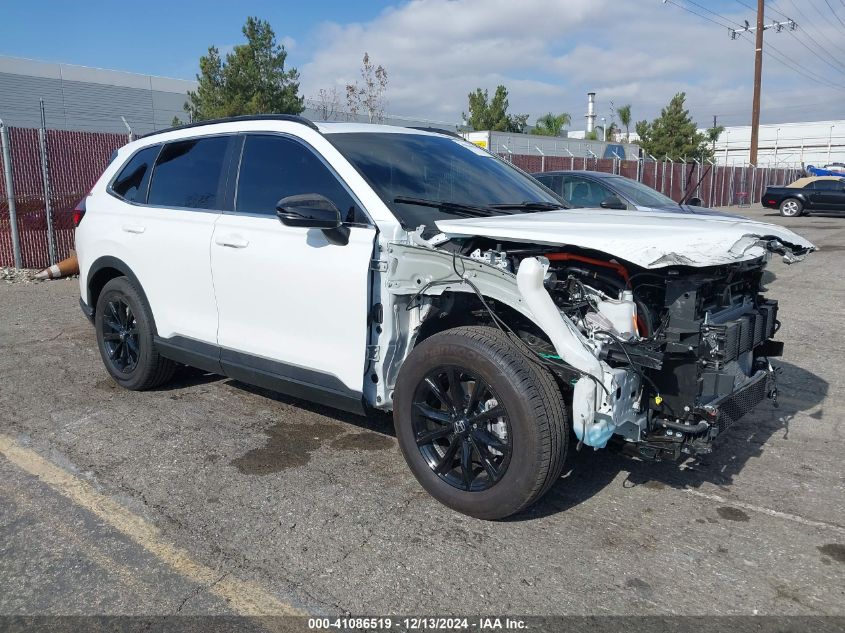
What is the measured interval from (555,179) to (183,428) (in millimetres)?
7235

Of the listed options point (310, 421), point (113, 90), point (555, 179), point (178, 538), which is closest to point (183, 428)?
point (310, 421)

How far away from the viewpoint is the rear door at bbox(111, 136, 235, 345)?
451cm

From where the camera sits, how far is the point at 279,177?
13.8 ft

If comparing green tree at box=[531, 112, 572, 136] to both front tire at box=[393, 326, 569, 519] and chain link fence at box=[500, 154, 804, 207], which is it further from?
front tire at box=[393, 326, 569, 519]

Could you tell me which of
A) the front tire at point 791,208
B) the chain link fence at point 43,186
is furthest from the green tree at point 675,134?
the chain link fence at point 43,186

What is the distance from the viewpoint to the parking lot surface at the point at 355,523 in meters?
2.84

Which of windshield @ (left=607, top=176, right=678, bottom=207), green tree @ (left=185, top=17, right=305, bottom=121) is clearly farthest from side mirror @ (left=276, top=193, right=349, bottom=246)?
green tree @ (left=185, top=17, right=305, bottom=121)

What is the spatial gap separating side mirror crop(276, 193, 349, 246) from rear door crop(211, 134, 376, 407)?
155 millimetres

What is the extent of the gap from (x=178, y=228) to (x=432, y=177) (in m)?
1.73

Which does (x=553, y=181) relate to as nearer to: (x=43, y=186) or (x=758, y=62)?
(x=43, y=186)

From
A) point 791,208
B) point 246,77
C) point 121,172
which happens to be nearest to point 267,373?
point 121,172

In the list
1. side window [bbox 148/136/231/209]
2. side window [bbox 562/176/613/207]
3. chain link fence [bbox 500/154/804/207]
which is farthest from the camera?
chain link fence [bbox 500/154/804/207]

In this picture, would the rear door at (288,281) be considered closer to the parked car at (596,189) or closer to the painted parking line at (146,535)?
the painted parking line at (146,535)

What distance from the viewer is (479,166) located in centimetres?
466
